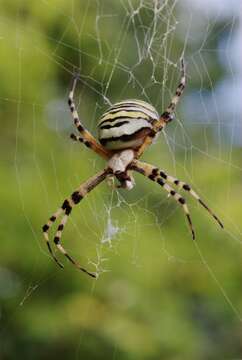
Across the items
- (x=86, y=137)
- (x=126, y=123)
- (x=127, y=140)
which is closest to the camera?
(x=126, y=123)

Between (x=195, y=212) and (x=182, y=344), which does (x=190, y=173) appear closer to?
(x=195, y=212)

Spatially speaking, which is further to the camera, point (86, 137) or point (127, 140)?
point (86, 137)

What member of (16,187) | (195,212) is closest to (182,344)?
(195,212)

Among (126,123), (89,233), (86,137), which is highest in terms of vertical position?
(89,233)

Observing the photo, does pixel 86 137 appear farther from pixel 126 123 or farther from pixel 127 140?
pixel 126 123

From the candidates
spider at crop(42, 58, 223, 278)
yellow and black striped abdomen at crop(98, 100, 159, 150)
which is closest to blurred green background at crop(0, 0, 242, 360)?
spider at crop(42, 58, 223, 278)

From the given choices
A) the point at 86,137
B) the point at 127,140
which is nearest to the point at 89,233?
the point at 86,137

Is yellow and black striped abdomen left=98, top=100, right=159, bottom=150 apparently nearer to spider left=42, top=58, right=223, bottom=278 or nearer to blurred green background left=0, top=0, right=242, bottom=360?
spider left=42, top=58, right=223, bottom=278

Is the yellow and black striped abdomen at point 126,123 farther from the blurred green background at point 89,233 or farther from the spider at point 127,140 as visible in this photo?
the blurred green background at point 89,233
